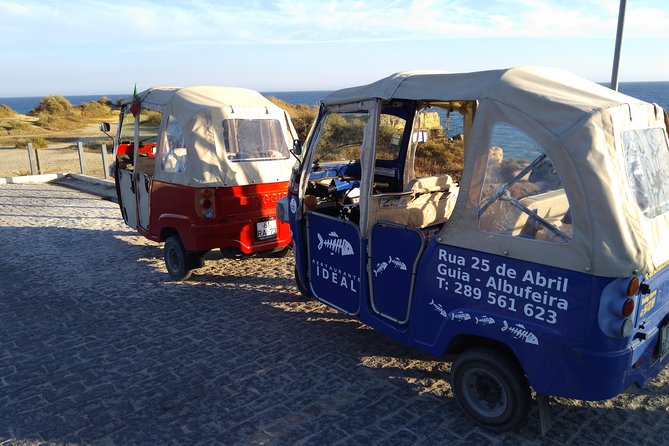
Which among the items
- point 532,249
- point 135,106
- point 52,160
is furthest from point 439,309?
point 52,160

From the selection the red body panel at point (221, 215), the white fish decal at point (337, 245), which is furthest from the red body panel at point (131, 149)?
the white fish decal at point (337, 245)

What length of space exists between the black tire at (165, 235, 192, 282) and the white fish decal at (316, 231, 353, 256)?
263 cm

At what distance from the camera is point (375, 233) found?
4.11 meters

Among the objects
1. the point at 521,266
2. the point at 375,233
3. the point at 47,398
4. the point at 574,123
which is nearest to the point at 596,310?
the point at 521,266

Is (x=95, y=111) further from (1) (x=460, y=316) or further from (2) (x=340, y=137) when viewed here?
(1) (x=460, y=316)

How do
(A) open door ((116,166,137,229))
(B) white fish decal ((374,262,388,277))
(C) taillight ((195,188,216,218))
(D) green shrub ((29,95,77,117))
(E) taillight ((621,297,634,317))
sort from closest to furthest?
(E) taillight ((621,297,634,317))
(B) white fish decal ((374,262,388,277))
(C) taillight ((195,188,216,218))
(A) open door ((116,166,137,229))
(D) green shrub ((29,95,77,117))

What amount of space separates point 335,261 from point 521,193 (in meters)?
2.01

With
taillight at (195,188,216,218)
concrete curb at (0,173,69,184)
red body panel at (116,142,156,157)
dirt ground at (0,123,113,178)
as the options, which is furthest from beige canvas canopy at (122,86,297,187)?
dirt ground at (0,123,113,178)

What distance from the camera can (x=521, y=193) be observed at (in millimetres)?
3199

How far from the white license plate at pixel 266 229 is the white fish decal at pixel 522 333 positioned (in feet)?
13.4

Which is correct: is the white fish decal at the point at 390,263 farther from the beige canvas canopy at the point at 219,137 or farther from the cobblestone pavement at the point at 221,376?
the beige canvas canopy at the point at 219,137

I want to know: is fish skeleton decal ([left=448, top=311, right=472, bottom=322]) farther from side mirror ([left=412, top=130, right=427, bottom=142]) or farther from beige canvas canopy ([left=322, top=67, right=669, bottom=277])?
side mirror ([left=412, top=130, right=427, bottom=142])

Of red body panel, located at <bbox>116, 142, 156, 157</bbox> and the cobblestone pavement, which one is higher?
red body panel, located at <bbox>116, 142, 156, 157</bbox>

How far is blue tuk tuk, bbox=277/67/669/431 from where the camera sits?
2.81 meters
